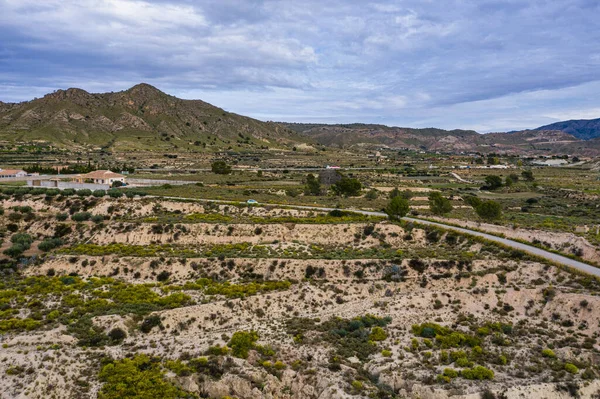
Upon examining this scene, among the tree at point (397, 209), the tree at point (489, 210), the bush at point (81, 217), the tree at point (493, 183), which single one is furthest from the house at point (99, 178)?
the tree at point (493, 183)

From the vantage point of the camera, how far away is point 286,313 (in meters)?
31.4

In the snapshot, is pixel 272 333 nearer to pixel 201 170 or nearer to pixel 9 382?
pixel 9 382

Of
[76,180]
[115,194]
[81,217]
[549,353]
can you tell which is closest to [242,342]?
[549,353]

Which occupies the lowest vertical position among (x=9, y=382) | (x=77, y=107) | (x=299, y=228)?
(x=9, y=382)

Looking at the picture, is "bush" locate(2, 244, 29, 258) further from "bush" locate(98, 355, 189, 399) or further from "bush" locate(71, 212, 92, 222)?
"bush" locate(98, 355, 189, 399)

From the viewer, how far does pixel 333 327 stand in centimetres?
2862

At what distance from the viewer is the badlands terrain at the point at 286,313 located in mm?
22172

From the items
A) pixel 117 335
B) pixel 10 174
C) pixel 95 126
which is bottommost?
pixel 117 335

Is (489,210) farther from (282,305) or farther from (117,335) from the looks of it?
(117,335)

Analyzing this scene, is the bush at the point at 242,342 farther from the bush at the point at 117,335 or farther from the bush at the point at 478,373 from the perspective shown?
the bush at the point at 478,373

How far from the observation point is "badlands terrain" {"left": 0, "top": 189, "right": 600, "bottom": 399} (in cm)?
2217

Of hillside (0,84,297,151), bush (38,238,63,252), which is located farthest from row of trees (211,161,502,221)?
hillside (0,84,297,151)

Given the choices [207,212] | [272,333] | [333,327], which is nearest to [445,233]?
[333,327]

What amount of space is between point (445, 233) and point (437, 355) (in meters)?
21.4
